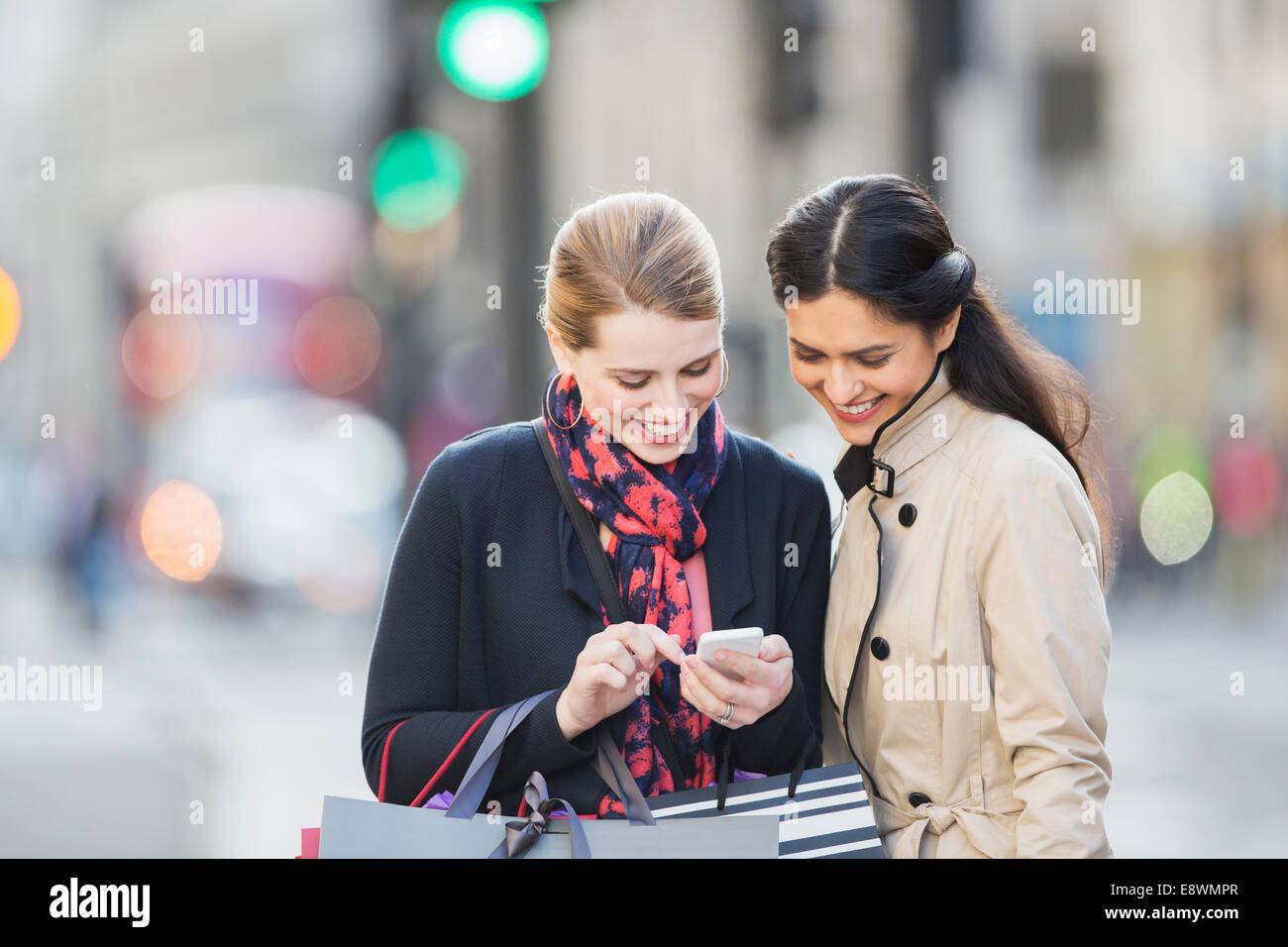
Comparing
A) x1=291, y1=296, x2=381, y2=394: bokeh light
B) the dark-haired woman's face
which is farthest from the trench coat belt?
x1=291, y1=296, x2=381, y2=394: bokeh light

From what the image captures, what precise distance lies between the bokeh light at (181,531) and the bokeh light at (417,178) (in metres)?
3.86

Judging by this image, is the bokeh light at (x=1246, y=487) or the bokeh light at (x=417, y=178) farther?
the bokeh light at (x=1246, y=487)

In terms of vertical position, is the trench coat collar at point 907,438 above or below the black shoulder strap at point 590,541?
above

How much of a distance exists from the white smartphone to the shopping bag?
293mm

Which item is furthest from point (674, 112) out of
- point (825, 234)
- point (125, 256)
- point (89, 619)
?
point (825, 234)

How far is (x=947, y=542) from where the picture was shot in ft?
7.89

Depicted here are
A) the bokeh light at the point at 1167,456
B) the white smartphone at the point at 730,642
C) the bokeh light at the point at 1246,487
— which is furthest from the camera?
the bokeh light at the point at 1167,456

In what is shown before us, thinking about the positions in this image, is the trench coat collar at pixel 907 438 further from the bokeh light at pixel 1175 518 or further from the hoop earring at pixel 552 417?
the bokeh light at pixel 1175 518

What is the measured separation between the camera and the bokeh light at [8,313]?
58.1 ft

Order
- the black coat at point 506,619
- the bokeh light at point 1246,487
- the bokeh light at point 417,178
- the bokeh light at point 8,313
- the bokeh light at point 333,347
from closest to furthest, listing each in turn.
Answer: the black coat at point 506,619 → the bokeh light at point 417,178 → the bokeh light at point 1246,487 → the bokeh light at point 333,347 → the bokeh light at point 8,313

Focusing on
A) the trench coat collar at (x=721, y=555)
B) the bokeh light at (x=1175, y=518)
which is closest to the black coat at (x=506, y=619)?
the trench coat collar at (x=721, y=555)

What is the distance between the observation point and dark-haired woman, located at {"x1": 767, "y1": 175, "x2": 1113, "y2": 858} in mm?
2248

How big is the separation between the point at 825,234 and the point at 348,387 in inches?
485

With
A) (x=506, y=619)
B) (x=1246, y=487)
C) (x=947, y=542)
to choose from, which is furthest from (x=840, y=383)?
(x=1246, y=487)
